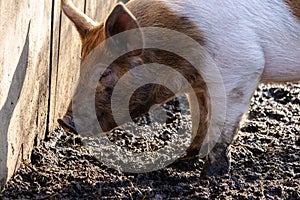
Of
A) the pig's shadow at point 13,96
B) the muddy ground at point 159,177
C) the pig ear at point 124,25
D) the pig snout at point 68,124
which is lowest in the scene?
the muddy ground at point 159,177

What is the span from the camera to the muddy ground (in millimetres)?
3705

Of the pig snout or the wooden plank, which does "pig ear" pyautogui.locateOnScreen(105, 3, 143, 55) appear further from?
the wooden plank

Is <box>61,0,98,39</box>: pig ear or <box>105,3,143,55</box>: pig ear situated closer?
<box>105,3,143,55</box>: pig ear

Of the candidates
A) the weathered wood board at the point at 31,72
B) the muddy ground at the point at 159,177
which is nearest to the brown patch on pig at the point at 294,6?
the muddy ground at the point at 159,177

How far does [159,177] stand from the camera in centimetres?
395

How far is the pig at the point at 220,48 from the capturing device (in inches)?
150

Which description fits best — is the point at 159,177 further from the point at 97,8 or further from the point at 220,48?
the point at 97,8

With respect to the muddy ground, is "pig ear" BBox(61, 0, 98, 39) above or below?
above

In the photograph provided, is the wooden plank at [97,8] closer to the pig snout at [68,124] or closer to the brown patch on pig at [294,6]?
the pig snout at [68,124]

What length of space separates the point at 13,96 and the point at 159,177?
0.90 meters

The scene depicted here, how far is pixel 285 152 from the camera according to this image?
4.45m

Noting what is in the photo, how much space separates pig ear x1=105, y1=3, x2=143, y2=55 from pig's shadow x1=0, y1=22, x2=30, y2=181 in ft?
1.32

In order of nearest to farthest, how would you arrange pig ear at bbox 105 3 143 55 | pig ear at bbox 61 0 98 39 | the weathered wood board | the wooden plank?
the weathered wood board → pig ear at bbox 105 3 143 55 → pig ear at bbox 61 0 98 39 → the wooden plank

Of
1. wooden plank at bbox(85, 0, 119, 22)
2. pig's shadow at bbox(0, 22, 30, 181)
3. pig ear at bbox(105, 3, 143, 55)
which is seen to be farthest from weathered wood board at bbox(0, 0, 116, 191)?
pig ear at bbox(105, 3, 143, 55)
